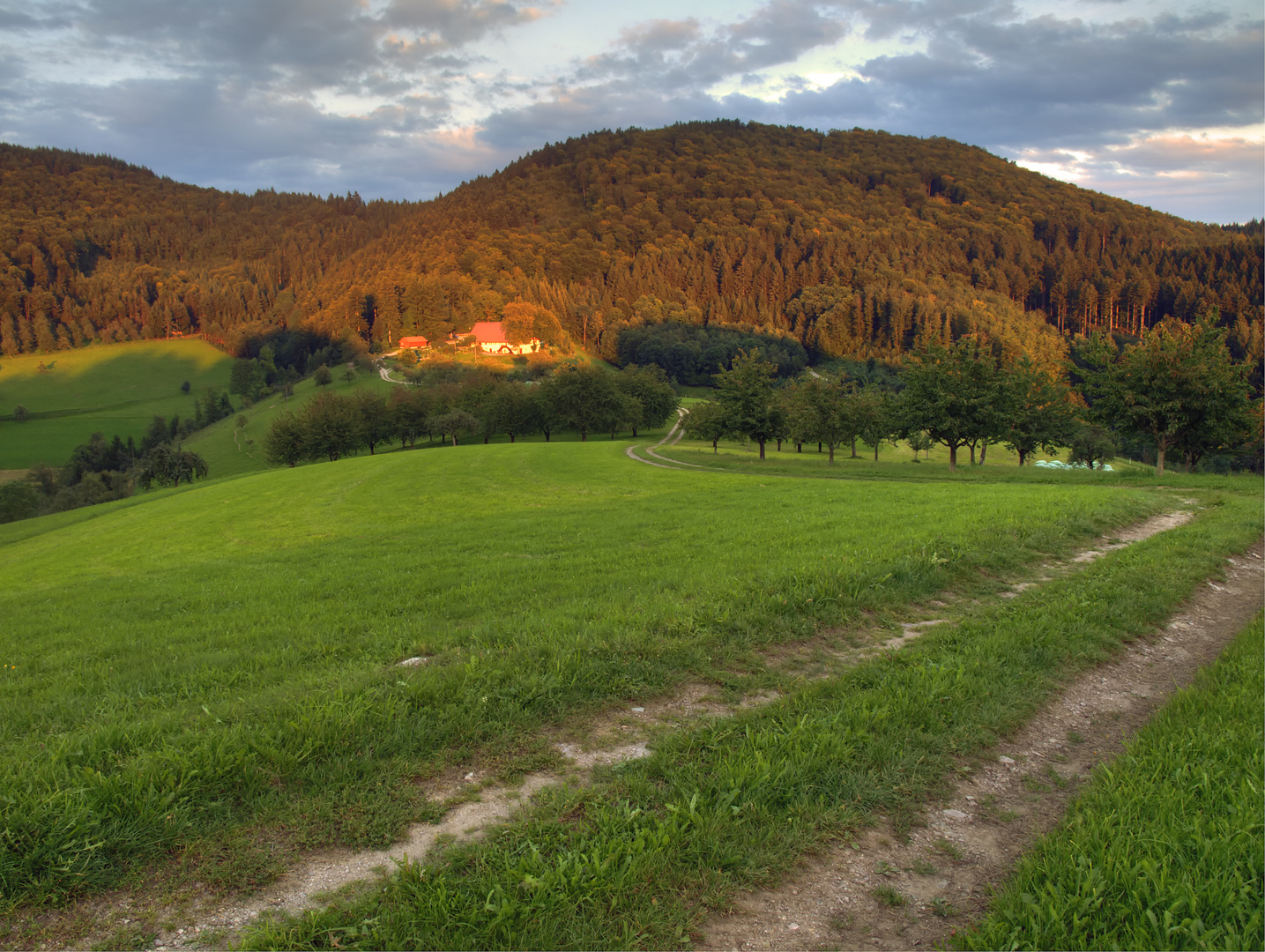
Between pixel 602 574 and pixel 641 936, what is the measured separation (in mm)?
8753

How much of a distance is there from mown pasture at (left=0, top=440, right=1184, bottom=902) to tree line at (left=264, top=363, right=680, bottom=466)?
7218 cm

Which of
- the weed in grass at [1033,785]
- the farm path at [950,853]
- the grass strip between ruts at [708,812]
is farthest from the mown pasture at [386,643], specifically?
the weed in grass at [1033,785]

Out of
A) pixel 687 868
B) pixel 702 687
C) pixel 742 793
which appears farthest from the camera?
pixel 702 687

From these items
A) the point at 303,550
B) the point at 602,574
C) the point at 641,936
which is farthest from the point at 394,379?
the point at 641,936

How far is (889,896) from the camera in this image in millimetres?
3895

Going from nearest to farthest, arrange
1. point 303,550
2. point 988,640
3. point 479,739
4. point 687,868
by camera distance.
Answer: point 687,868
point 479,739
point 988,640
point 303,550

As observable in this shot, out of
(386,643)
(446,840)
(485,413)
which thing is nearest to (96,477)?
(485,413)

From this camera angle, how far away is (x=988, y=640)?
7.58 meters

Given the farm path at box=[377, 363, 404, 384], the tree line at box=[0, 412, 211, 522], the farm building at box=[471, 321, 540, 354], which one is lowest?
the tree line at box=[0, 412, 211, 522]

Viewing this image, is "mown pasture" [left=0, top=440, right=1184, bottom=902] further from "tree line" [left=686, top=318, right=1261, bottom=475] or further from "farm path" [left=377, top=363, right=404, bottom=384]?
"farm path" [left=377, top=363, right=404, bottom=384]

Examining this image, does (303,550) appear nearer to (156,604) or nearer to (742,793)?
(156,604)

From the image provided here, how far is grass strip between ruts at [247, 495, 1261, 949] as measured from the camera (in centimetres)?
353

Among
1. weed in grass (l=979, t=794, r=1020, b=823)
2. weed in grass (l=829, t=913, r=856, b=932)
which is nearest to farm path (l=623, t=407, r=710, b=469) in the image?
weed in grass (l=979, t=794, r=1020, b=823)

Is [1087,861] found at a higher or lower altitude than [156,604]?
higher
